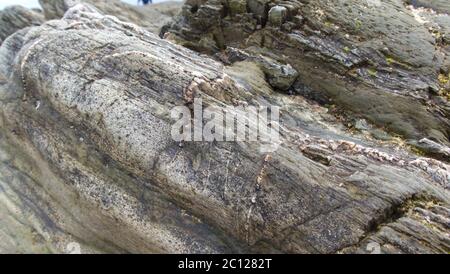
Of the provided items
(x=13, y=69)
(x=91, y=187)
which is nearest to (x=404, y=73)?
(x=91, y=187)

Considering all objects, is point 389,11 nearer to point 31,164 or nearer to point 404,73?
point 404,73

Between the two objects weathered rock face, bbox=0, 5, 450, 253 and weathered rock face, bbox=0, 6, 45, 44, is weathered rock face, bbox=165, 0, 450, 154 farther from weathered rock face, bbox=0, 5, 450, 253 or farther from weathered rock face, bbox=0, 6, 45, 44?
weathered rock face, bbox=0, 6, 45, 44

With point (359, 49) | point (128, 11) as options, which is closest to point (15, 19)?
point (128, 11)

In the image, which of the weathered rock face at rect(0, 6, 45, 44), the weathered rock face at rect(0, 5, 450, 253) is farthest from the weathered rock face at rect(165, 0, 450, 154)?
the weathered rock face at rect(0, 6, 45, 44)

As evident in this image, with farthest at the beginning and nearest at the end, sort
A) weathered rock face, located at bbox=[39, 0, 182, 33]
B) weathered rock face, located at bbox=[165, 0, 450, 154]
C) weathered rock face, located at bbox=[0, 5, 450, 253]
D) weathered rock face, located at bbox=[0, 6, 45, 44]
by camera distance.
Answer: weathered rock face, located at bbox=[0, 6, 45, 44]
weathered rock face, located at bbox=[39, 0, 182, 33]
weathered rock face, located at bbox=[165, 0, 450, 154]
weathered rock face, located at bbox=[0, 5, 450, 253]

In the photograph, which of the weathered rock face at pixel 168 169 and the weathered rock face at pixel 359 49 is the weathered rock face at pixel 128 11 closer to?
the weathered rock face at pixel 359 49

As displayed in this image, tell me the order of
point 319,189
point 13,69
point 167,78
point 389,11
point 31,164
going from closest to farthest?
point 319,189, point 167,78, point 31,164, point 13,69, point 389,11
